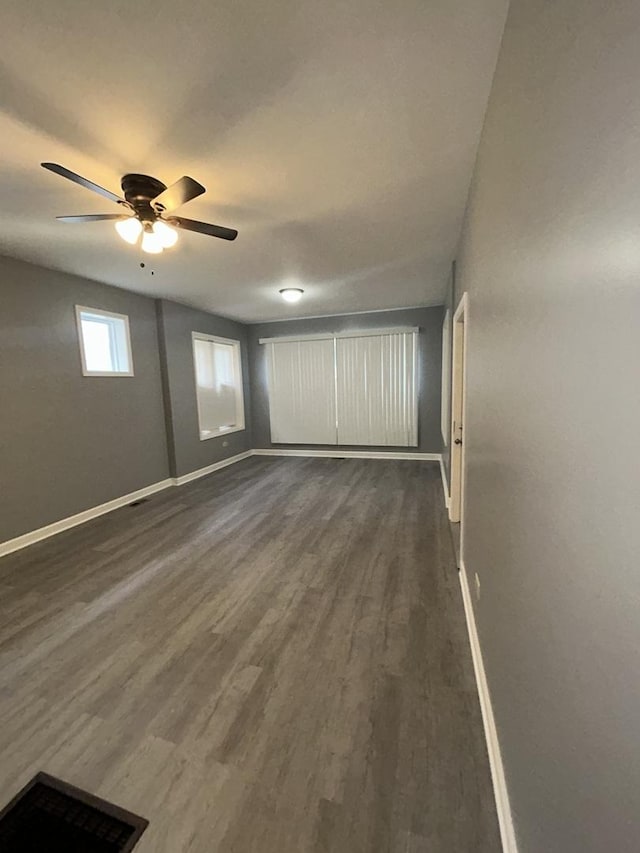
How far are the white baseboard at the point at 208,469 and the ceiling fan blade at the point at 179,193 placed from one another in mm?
3891

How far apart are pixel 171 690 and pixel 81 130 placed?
2.60m

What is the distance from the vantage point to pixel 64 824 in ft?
3.95

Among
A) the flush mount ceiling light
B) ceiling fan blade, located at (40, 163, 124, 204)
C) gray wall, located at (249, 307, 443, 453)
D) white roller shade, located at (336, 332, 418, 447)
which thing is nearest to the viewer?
ceiling fan blade, located at (40, 163, 124, 204)

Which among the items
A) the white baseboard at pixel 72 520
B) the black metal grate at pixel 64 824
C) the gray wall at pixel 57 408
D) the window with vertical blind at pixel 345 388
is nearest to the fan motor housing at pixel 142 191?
the gray wall at pixel 57 408

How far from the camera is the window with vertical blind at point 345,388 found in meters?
6.10

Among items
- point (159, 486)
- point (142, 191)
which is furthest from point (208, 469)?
point (142, 191)

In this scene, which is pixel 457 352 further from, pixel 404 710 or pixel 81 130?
pixel 81 130

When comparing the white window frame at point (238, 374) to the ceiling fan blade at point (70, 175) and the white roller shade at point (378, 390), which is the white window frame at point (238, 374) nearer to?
the white roller shade at point (378, 390)

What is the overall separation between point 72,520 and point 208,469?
2238 mm

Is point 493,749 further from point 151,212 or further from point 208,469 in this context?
point 208,469

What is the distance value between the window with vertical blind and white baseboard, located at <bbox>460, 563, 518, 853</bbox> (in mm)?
4366

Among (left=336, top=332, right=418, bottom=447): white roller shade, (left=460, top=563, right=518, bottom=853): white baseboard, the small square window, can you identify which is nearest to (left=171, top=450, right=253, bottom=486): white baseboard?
the small square window

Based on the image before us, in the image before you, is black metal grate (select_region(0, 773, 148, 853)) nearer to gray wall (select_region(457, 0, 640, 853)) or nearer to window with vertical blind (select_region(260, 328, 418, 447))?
gray wall (select_region(457, 0, 640, 853))

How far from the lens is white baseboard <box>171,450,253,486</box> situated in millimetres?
5238
